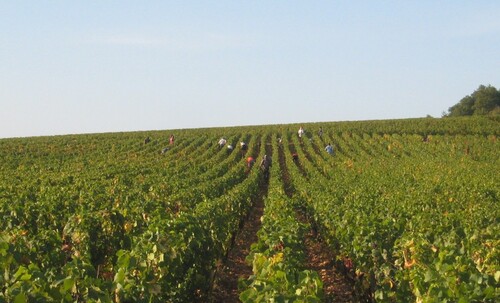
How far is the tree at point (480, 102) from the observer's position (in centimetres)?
10450

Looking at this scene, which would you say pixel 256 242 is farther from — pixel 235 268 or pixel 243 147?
pixel 243 147

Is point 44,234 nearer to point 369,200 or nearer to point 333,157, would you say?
point 369,200

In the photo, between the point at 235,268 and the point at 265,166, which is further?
the point at 265,166

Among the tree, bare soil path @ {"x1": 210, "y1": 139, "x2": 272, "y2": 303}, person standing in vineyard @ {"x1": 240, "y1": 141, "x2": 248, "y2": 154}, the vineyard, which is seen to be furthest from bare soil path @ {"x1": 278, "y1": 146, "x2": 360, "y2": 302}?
the tree

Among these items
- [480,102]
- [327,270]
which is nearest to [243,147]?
[327,270]

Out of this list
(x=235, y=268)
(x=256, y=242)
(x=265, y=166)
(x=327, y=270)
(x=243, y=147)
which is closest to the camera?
(x=327, y=270)

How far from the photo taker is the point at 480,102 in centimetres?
10612

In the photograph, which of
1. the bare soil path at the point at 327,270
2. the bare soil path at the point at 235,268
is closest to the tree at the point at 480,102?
the bare soil path at the point at 235,268

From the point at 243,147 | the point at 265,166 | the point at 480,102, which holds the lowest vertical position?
the point at 265,166

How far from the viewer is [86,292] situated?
5039mm

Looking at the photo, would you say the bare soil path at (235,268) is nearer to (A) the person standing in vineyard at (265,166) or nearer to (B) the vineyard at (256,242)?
(B) the vineyard at (256,242)

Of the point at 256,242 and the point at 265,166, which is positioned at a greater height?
the point at 265,166

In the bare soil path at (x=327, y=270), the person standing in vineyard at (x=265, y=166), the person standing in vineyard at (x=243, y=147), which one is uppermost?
the person standing in vineyard at (x=243, y=147)

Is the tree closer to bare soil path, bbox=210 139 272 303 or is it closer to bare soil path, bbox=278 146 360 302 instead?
bare soil path, bbox=210 139 272 303
